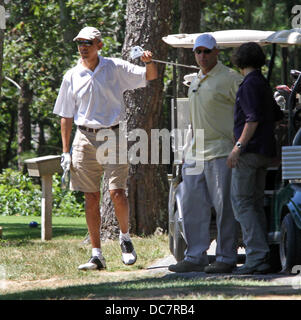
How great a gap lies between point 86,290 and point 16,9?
19666 millimetres

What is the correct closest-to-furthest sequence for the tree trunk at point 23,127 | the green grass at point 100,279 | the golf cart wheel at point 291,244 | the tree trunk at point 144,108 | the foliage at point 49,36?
the green grass at point 100,279
the golf cart wheel at point 291,244
the tree trunk at point 144,108
the foliage at point 49,36
the tree trunk at point 23,127

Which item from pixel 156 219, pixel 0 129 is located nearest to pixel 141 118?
pixel 156 219

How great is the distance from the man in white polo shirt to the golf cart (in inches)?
19.7

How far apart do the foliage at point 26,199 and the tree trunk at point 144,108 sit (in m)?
9.88

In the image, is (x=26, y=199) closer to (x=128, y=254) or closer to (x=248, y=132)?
(x=128, y=254)

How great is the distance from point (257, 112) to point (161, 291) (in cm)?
175

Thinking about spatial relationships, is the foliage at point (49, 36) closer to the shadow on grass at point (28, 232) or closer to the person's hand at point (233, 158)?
the shadow on grass at point (28, 232)

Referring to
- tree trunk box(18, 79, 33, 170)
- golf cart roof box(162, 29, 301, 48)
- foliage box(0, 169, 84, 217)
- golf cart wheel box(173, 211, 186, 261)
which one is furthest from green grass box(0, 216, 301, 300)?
tree trunk box(18, 79, 33, 170)

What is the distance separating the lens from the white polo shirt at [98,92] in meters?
8.20

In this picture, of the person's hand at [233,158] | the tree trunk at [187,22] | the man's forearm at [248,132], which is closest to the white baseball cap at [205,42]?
the man's forearm at [248,132]

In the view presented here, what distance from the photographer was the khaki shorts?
27.2 feet

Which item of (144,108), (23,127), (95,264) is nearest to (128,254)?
(95,264)

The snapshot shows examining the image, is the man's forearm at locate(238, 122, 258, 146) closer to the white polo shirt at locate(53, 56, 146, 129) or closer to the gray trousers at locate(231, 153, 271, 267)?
the gray trousers at locate(231, 153, 271, 267)
